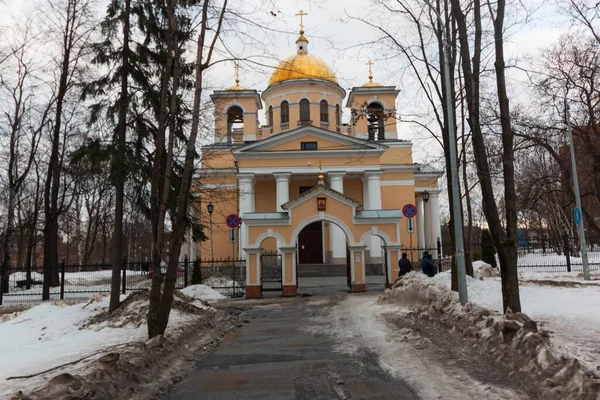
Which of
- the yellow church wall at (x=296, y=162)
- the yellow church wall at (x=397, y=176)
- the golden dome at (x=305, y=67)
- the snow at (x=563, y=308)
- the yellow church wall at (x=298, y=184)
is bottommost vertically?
the snow at (x=563, y=308)

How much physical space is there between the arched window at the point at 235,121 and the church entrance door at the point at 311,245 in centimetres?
899

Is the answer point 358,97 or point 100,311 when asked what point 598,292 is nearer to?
point 100,311

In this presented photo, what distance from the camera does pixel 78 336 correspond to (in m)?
9.17

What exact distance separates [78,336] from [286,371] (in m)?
5.07

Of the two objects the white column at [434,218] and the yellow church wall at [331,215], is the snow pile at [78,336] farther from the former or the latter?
the white column at [434,218]

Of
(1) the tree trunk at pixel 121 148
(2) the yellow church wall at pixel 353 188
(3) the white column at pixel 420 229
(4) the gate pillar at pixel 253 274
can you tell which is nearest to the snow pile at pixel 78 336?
(1) the tree trunk at pixel 121 148

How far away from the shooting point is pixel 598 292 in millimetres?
11977

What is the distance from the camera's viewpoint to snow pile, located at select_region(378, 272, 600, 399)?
4547 millimetres

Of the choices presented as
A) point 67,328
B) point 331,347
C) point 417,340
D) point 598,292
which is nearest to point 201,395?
point 331,347

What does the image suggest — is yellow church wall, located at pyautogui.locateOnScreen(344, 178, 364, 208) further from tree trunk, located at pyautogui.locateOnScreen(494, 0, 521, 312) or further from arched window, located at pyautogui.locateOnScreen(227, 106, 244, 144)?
tree trunk, located at pyautogui.locateOnScreen(494, 0, 521, 312)

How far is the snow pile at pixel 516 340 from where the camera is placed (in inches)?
179

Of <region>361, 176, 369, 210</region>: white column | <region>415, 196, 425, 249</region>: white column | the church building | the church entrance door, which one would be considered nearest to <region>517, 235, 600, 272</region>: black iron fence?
the church building

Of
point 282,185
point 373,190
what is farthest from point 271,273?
point 373,190

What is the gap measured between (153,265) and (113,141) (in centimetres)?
516
